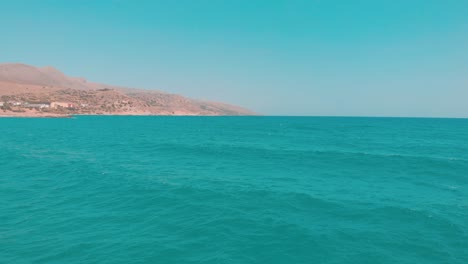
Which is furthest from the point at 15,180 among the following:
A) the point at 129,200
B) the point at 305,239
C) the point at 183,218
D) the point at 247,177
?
the point at 305,239

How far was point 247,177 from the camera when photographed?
1431 inches

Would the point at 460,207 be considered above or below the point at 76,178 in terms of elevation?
above

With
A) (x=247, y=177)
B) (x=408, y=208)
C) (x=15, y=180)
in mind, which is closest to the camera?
(x=408, y=208)

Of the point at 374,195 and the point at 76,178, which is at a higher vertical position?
the point at 374,195

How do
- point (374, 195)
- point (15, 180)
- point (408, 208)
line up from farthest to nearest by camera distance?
point (15, 180) < point (374, 195) < point (408, 208)

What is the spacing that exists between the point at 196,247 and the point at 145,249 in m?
3.14

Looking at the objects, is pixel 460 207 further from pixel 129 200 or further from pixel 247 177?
pixel 129 200

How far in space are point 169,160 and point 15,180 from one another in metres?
21.0

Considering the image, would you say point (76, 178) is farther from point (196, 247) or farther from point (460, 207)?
point (460, 207)

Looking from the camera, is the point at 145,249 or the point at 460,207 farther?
the point at 460,207

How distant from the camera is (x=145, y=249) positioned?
17266 millimetres

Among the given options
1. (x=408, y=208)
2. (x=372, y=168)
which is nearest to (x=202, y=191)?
(x=408, y=208)

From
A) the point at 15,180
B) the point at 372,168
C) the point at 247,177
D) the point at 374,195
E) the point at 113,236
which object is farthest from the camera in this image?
the point at 372,168

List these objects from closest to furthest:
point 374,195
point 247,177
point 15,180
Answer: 1. point 374,195
2. point 15,180
3. point 247,177
